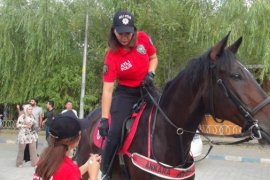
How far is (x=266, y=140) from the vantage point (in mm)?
3596

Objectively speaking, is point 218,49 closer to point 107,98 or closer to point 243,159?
point 107,98

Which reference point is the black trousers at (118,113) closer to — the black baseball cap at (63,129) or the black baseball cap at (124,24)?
the black baseball cap at (124,24)

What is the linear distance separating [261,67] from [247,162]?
18.1 ft

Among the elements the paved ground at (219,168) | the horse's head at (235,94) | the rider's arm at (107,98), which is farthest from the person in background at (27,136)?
the horse's head at (235,94)

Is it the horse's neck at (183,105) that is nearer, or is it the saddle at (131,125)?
the horse's neck at (183,105)

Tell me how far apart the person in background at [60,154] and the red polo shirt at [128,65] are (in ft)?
3.97

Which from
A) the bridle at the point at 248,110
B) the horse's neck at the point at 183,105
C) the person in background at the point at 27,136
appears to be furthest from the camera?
the person in background at the point at 27,136

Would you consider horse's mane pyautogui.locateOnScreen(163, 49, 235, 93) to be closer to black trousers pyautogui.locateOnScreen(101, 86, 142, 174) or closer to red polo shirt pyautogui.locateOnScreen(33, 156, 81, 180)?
black trousers pyautogui.locateOnScreen(101, 86, 142, 174)

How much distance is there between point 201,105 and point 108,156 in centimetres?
116

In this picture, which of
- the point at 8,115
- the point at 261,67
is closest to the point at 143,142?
the point at 261,67

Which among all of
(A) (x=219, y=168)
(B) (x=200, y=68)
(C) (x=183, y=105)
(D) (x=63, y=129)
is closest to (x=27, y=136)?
(A) (x=219, y=168)

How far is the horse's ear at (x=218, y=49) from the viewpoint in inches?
149

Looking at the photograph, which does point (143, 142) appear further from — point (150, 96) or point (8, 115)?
point (8, 115)

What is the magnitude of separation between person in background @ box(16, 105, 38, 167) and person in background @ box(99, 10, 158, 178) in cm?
806
